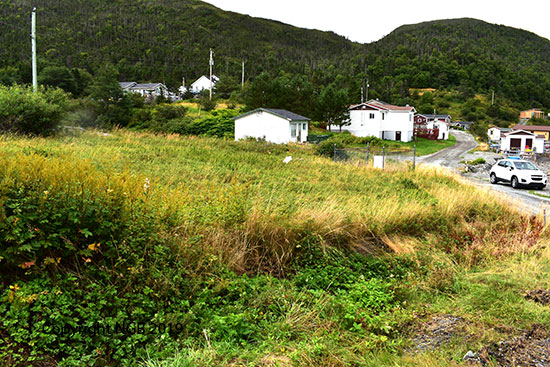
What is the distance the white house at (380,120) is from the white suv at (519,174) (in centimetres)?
3813

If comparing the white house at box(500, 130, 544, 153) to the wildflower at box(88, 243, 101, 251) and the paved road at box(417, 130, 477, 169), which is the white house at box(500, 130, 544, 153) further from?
the wildflower at box(88, 243, 101, 251)

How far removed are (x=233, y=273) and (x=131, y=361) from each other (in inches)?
77.3

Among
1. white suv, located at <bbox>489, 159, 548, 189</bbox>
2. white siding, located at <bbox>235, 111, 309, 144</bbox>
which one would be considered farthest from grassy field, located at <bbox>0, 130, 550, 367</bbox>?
white siding, located at <bbox>235, 111, 309, 144</bbox>

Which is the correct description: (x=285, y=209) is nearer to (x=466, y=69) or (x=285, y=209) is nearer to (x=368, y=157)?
(x=368, y=157)

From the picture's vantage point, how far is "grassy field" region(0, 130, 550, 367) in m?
4.07

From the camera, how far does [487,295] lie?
5.95 m

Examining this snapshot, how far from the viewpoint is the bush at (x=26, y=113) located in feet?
53.8

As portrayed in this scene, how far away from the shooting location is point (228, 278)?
18.4ft

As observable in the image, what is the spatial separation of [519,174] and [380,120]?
40.4 m

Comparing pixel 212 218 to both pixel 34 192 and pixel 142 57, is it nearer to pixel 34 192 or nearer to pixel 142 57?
pixel 34 192

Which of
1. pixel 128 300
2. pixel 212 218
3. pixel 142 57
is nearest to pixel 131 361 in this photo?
pixel 128 300

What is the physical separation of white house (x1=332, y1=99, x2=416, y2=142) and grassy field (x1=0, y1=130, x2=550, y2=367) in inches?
2188

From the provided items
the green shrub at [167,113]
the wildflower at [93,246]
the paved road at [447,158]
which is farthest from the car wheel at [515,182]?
the green shrub at [167,113]

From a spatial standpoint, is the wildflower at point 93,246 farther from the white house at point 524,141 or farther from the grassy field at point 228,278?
the white house at point 524,141
